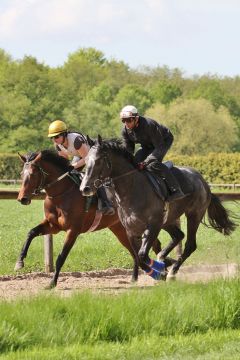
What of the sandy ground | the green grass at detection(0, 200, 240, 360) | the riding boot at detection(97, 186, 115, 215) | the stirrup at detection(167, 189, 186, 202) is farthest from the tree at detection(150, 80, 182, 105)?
the green grass at detection(0, 200, 240, 360)

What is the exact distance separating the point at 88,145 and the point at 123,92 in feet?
295

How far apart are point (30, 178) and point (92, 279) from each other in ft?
6.63

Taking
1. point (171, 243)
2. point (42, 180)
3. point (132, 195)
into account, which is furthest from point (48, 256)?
point (132, 195)

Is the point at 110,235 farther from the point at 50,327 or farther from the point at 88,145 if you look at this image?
the point at 50,327

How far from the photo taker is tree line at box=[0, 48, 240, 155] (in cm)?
8194

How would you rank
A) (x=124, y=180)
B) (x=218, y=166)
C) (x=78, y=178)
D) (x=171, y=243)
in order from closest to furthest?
1. (x=124, y=180)
2. (x=78, y=178)
3. (x=171, y=243)
4. (x=218, y=166)

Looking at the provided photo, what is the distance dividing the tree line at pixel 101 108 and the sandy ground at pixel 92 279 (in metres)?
62.9

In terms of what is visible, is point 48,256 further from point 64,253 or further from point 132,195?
point 132,195

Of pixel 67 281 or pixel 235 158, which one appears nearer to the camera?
pixel 67 281

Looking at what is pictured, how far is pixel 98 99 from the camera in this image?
104 meters

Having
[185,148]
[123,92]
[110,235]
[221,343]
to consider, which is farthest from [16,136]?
[221,343]

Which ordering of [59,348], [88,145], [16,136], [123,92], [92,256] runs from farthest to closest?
[123,92] → [16,136] → [92,256] → [88,145] → [59,348]

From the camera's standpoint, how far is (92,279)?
13.0 metres

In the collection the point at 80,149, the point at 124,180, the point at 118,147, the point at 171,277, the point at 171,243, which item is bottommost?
the point at 171,277
